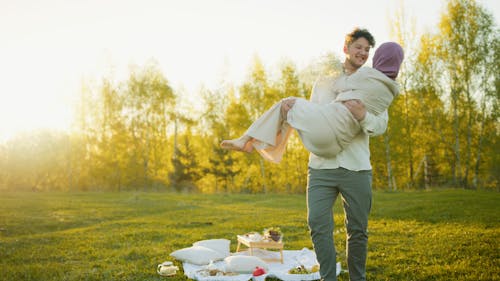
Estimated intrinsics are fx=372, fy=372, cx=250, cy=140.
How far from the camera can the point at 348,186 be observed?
3.09 meters

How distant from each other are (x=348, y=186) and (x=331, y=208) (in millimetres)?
235

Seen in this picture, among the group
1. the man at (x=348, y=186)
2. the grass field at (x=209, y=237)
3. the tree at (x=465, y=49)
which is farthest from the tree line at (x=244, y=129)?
the man at (x=348, y=186)

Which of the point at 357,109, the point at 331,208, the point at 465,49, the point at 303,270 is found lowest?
the point at 303,270

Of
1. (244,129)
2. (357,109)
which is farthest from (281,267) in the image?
(244,129)

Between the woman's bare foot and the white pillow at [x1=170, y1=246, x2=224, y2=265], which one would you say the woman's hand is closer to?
the woman's bare foot

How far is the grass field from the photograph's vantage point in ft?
16.8

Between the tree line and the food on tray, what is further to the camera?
the tree line

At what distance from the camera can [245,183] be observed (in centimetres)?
3038

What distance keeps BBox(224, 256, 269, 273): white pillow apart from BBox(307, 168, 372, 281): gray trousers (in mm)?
2163

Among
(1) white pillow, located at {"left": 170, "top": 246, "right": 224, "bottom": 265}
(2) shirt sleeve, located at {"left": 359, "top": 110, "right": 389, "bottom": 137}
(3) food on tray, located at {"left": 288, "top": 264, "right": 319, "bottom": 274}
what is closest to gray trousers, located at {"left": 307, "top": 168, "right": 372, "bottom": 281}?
(2) shirt sleeve, located at {"left": 359, "top": 110, "right": 389, "bottom": 137}

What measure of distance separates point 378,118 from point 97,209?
13685 mm

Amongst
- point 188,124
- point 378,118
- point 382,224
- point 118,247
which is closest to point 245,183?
point 188,124

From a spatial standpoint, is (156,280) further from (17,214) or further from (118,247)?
(17,214)

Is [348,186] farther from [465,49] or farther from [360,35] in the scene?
[465,49]
